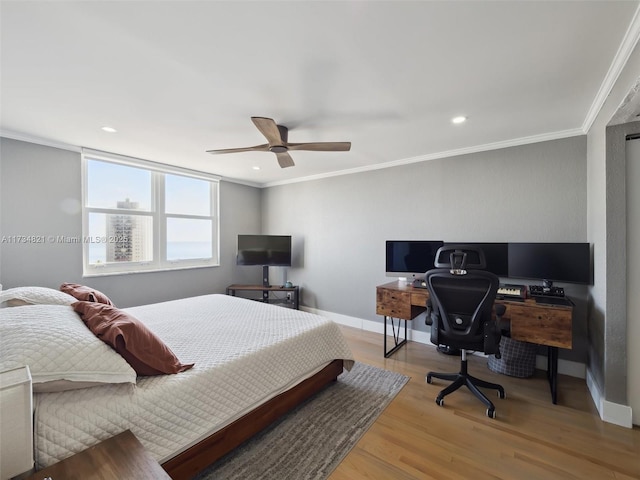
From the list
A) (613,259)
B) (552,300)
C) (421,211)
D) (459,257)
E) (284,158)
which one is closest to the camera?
(613,259)

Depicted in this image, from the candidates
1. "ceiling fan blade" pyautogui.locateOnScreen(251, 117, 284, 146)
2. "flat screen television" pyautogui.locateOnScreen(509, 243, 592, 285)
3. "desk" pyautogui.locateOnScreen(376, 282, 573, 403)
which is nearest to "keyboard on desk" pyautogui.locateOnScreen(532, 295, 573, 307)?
"desk" pyautogui.locateOnScreen(376, 282, 573, 403)

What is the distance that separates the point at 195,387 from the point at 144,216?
3.24m

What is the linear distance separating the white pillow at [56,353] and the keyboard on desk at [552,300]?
3.04 metres

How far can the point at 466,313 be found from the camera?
2.16 metres

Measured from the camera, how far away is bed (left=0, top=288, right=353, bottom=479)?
1.12m

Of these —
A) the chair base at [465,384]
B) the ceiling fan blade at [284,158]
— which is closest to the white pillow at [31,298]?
the ceiling fan blade at [284,158]

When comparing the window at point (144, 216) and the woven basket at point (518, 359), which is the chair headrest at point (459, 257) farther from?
the window at point (144, 216)

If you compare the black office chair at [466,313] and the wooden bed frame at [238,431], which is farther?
the black office chair at [466,313]

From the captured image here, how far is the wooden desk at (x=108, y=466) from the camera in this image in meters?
0.96

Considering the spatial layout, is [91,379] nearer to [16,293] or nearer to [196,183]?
[16,293]

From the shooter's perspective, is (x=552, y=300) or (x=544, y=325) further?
(x=552, y=300)

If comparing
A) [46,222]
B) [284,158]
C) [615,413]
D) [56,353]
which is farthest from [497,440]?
[46,222]

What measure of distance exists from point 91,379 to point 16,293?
1.27 metres

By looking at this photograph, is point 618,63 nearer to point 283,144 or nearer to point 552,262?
point 552,262
